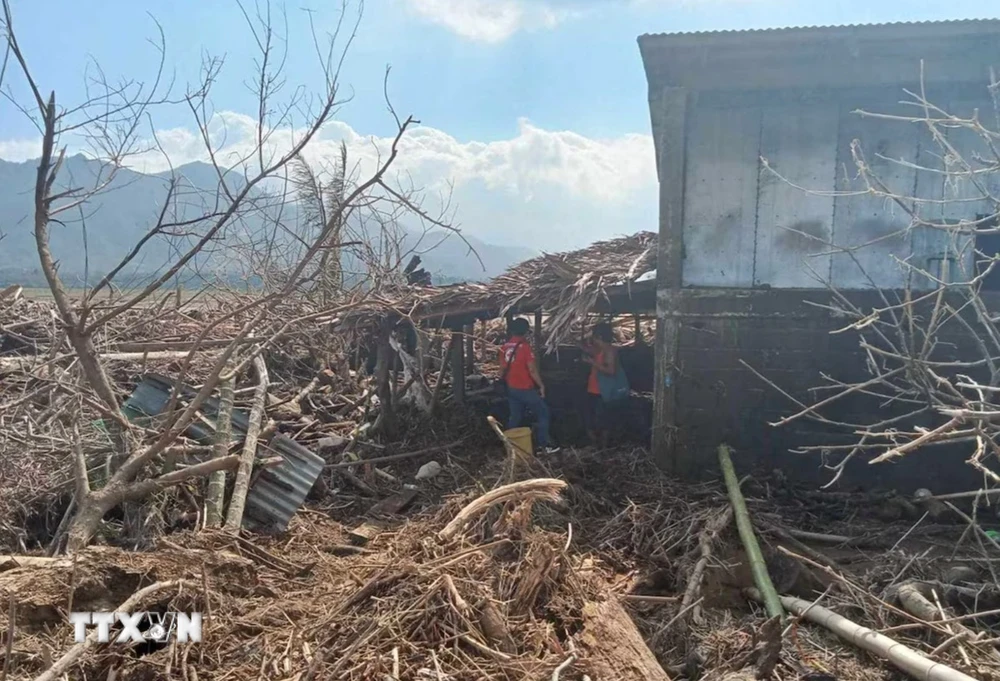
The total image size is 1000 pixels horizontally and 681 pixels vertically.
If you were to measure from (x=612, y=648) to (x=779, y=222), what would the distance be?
18.2 ft

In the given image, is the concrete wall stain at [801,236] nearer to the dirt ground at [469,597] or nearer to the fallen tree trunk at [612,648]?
the dirt ground at [469,597]

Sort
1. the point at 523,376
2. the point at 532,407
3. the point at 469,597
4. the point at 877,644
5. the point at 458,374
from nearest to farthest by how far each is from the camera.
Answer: the point at 469,597 → the point at 877,644 → the point at 523,376 → the point at 532,407 → the point at 458,374

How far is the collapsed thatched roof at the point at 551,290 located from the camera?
26.3 ft

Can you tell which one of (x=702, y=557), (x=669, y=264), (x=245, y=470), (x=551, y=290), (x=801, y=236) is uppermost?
(x=801, y=236)

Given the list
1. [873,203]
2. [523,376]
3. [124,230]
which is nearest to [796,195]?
[873,203]

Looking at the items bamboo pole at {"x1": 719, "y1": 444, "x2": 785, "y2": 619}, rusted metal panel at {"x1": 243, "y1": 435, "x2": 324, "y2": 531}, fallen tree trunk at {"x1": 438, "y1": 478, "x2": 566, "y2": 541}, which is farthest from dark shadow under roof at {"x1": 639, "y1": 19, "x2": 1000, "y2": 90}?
rusted metal panel at {"x1": 243, "y1": 435, "x2": 324, "y2": 531}

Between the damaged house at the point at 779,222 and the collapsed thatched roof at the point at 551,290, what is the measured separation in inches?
30.3

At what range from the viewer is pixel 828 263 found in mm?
7570

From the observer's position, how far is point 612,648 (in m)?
3.67

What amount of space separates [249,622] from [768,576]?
3.76 metres

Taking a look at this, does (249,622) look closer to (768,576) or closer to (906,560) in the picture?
(768,576)

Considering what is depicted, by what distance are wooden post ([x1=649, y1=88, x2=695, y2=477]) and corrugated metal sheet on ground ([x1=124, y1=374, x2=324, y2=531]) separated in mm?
3848

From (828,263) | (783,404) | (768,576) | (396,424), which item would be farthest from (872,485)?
(396,424)

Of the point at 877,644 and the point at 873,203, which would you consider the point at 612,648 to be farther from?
the point at 873,203
